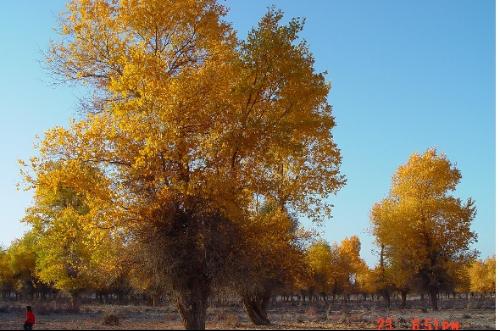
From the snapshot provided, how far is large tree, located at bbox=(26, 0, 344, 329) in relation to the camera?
51.5ft

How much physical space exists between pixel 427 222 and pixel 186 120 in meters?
26.1

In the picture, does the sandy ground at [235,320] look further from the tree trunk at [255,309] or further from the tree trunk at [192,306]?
the tree trunk at [192,306]

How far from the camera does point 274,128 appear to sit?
16969 millimetres

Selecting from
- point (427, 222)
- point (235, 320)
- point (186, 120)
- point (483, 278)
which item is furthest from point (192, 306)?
point (483, 278)

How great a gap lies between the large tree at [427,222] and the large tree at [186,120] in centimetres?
2047

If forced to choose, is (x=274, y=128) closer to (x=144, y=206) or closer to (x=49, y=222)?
(x=144, y=206)

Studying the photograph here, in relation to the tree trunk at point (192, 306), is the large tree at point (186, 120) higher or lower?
higher

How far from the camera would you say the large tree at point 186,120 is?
1571 centimetres

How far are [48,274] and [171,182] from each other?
88.3 ft

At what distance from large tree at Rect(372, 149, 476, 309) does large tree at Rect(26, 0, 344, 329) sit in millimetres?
20465
